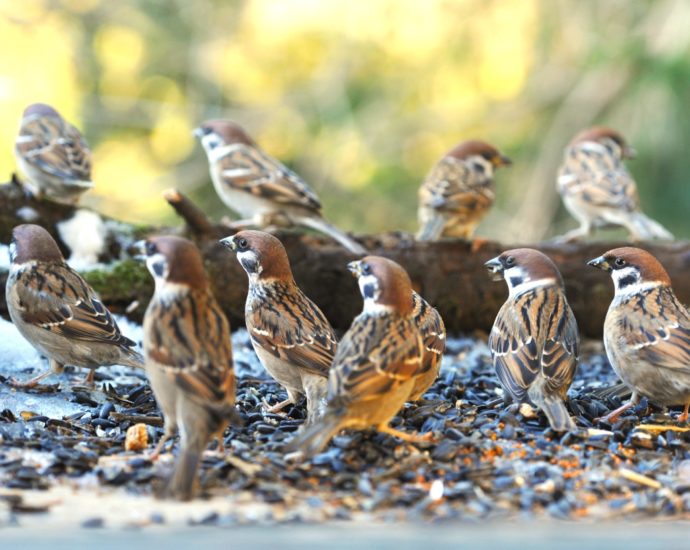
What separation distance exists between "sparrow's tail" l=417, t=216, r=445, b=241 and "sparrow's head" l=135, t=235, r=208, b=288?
3312 millimetres

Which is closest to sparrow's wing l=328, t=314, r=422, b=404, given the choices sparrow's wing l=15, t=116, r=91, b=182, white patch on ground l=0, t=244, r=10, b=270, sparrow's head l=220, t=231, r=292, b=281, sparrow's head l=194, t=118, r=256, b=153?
sparrow's head l=220, t=231, r=292, b=281

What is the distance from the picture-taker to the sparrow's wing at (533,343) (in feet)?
15.6

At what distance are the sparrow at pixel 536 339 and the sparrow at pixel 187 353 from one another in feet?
4.87

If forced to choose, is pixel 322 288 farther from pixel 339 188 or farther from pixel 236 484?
pixel 339 188

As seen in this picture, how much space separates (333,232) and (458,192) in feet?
3.57

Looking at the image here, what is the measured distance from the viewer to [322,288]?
691 cm

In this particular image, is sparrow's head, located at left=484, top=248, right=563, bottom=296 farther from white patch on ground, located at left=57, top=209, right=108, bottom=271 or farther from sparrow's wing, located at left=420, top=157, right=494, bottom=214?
white patch on ground, located at left=57, top=209, right=108, bottom=271

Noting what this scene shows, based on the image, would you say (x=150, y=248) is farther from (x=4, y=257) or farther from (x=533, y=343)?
(x=4, y=257)

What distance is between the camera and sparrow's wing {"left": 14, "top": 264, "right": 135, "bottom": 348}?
210 inches

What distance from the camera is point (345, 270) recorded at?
687 centimetres

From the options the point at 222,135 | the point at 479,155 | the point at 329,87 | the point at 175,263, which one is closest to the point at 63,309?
the point at 175,263

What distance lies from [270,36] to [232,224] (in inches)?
270

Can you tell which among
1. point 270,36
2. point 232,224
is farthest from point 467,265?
point 270,36

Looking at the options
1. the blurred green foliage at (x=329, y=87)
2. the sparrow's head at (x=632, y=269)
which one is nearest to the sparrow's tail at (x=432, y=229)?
the sparrow's head at (x=632, y=269)
